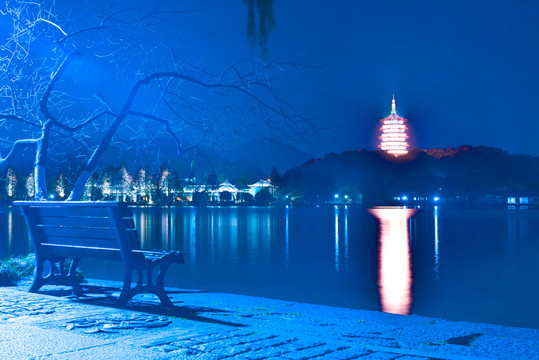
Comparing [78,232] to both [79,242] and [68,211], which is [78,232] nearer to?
[79,242]

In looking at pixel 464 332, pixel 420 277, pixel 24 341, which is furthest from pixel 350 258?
pixel 24 341

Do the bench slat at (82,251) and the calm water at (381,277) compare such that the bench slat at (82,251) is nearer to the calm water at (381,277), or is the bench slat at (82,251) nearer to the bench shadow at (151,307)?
the bench shadow at (151,307)

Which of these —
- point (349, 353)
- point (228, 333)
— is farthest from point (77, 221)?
point (349, 353)

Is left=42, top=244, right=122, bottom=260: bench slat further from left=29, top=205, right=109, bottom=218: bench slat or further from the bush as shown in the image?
the bush

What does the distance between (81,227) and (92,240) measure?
22cm

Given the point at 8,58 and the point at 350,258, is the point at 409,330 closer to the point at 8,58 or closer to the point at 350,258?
the point at 8,58

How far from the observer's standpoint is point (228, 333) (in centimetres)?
534

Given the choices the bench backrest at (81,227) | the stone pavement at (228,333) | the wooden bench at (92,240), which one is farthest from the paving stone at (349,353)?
the bench backrest at (81,227)

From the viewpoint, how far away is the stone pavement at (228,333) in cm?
466

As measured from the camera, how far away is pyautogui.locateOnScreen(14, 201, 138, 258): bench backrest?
6734 millimetres

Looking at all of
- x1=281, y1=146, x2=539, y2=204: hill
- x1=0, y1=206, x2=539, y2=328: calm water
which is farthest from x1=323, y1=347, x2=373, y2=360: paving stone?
x1=281, y1=146, x2=539, y2=204: hill

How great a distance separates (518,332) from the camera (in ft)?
19.8

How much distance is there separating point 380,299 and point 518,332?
6.12 m

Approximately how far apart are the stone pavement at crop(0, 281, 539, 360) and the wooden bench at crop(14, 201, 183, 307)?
37 centimetres
